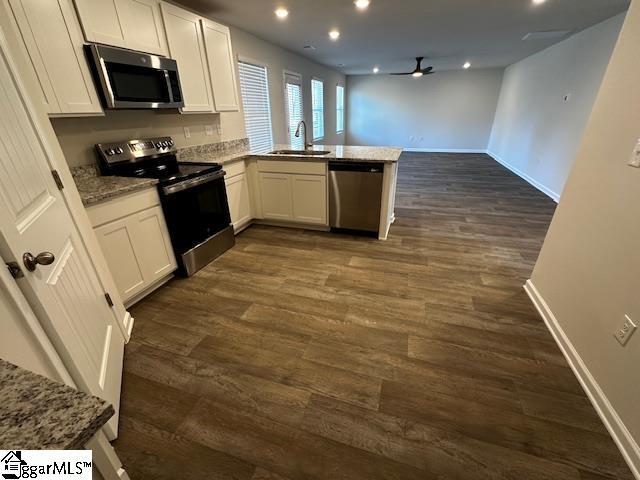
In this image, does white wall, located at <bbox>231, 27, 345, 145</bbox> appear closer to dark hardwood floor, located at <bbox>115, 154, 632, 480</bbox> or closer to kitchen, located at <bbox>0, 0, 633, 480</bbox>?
kitchen, located at <bbox>0, 0, 633, 480</bbox>

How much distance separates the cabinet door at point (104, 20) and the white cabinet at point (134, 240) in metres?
1.08

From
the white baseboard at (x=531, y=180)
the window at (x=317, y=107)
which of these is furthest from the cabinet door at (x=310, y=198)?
the window at (x=317, y=107)

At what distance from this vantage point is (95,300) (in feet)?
4.83

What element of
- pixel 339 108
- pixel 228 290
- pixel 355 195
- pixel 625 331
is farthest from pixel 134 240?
Result: pixel 339 108

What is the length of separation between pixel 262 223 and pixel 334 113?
6.16 meters

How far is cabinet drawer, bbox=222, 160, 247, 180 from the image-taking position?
10.2 feet

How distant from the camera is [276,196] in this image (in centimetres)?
351

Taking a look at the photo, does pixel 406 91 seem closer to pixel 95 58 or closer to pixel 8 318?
pixel 95 58

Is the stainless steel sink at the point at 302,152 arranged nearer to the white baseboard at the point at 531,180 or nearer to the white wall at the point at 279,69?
the white wall at the point at 279,69

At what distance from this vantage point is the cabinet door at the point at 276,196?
3.41 meters

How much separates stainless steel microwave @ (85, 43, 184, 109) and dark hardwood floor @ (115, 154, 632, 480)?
1504mm

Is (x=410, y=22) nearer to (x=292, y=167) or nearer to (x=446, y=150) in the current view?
(x=292, y=167)

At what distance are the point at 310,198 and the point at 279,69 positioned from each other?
10.2 ft

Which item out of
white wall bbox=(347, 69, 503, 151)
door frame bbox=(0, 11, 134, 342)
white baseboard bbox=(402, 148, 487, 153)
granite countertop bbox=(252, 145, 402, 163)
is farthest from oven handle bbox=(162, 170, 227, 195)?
white baseboard bbox=(402, 148, 487, 153)
